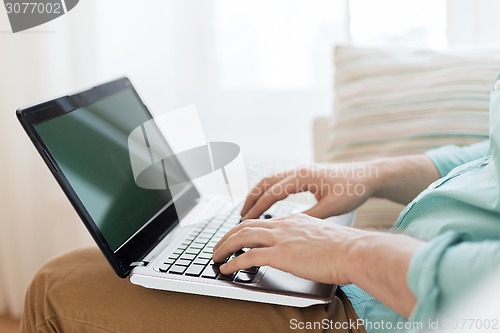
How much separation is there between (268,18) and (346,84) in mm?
565

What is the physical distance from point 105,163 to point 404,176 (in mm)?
504

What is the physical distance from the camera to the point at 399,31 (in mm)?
1636

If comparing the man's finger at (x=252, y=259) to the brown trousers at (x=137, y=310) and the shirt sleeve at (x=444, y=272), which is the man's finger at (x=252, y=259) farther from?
the shirt sleeve at (x=444, y=272)

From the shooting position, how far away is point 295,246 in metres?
0.70

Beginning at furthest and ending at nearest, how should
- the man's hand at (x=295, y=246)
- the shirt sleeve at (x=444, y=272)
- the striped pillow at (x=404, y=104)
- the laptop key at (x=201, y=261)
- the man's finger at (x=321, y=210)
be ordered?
1. the striped pillow at (x=404, y=104)
2. the man's finger at (x=321, y=210)
3. the laptop key at (x=201, y=261)
4. the man's hand at (x=295, y=246)
5. the shirt sleeve at (x=444, y=272)

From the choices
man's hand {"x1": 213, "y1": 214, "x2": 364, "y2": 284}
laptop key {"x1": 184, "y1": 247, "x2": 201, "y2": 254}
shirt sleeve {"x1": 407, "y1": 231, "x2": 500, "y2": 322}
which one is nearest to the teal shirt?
shirt sleeve {"x1": 407, "y1": 231, "x2": 500, "y2": 322}

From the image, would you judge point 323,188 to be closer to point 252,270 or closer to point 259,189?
point 259,189

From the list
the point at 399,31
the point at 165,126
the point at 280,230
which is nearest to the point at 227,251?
the point at 280,230

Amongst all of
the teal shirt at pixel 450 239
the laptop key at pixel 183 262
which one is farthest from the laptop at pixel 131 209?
the teal shirt at pixel 450 239

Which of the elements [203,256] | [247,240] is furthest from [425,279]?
[203,256]

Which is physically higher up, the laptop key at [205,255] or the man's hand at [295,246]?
the man's hand at [295,246]

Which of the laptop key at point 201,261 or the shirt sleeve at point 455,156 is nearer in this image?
the laptop key at point 201,261

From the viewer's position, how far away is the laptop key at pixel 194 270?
75 cm

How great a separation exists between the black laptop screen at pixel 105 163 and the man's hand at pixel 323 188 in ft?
0.55
